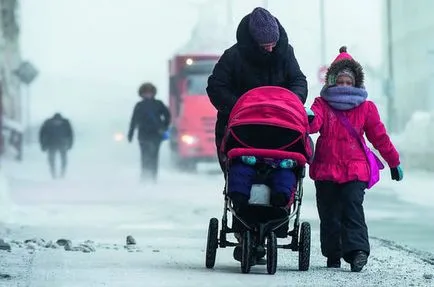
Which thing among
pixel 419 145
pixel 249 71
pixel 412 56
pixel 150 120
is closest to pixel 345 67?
pixel 249 71

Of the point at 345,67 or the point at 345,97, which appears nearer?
the point at 345,97

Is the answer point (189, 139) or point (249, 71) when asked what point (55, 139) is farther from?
point (249, 71)

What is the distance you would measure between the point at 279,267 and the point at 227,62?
1360mm

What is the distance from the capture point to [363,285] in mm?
7945

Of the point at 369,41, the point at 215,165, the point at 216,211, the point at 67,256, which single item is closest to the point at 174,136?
the point at 215,165

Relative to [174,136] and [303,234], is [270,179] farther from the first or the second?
[174,136]

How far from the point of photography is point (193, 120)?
33.1 metres

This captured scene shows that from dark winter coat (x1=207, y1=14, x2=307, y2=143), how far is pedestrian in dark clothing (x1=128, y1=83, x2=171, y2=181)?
47.8 feet

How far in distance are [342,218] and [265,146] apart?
1.07 metres

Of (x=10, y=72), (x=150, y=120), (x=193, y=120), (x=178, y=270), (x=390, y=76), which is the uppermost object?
(x=10, y=72)

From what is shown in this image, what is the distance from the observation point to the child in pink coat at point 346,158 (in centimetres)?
916

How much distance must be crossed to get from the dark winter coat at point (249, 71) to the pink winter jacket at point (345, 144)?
10.4 inches

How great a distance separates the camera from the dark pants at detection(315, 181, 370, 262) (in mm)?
9164

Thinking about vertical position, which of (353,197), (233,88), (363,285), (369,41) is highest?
(369,41)
